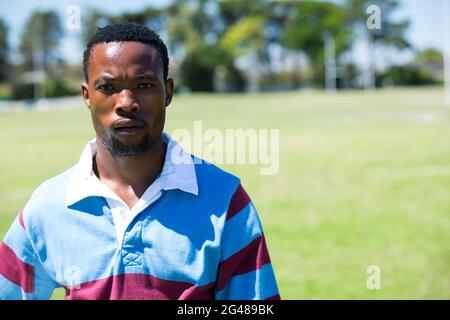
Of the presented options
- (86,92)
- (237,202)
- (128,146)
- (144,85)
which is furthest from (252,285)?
(86,92)

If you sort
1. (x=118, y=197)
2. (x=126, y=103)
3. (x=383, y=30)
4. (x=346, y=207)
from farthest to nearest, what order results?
(x=383, y=30), (x=346, y=207), (x=118, y=197), (x=126, y=103)

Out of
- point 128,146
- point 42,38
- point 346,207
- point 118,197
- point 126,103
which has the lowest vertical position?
point 346,207

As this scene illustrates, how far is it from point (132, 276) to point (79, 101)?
38034 mm

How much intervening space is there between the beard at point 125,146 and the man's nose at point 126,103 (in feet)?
0.26

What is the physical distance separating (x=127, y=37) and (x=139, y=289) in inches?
27.4

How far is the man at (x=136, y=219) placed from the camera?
5.24ft

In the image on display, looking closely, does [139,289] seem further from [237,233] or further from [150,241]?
[237,233]

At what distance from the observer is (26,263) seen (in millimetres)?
1681

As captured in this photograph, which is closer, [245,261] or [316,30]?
[245,261]

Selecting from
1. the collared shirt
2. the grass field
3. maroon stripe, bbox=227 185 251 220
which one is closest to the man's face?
the collared shirt

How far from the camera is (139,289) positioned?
1.62 m
